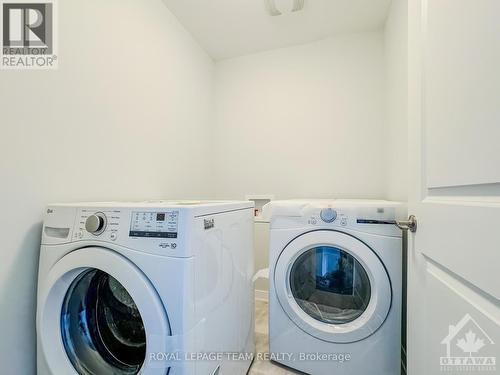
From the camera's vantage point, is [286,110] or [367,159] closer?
[367,159]

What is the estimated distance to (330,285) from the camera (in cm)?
117

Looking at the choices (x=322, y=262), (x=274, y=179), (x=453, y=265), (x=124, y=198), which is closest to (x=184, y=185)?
(x=124, y=198)

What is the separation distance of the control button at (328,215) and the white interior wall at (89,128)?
40.8 inches

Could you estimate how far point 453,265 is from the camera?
56cm

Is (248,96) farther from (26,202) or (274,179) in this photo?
(26,202)

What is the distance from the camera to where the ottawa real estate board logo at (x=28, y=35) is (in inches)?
33.7

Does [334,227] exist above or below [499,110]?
below

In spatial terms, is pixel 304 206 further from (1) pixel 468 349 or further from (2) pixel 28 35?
(2) pixel 28 35

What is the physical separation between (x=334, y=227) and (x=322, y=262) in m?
0.21

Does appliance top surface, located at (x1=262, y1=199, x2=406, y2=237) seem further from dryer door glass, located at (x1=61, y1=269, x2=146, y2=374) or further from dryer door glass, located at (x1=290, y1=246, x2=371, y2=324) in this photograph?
dryer door glass, located at (x1=61, y1=269, x2=146, y2=374)

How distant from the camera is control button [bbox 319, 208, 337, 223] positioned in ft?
3.55

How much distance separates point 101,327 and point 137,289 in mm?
416

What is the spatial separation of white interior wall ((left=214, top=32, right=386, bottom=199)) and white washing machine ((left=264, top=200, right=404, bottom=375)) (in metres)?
0.79

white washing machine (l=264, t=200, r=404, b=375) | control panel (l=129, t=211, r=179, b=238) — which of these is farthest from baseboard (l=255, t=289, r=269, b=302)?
control panel (l=129, t=211, r=179, b=238)
